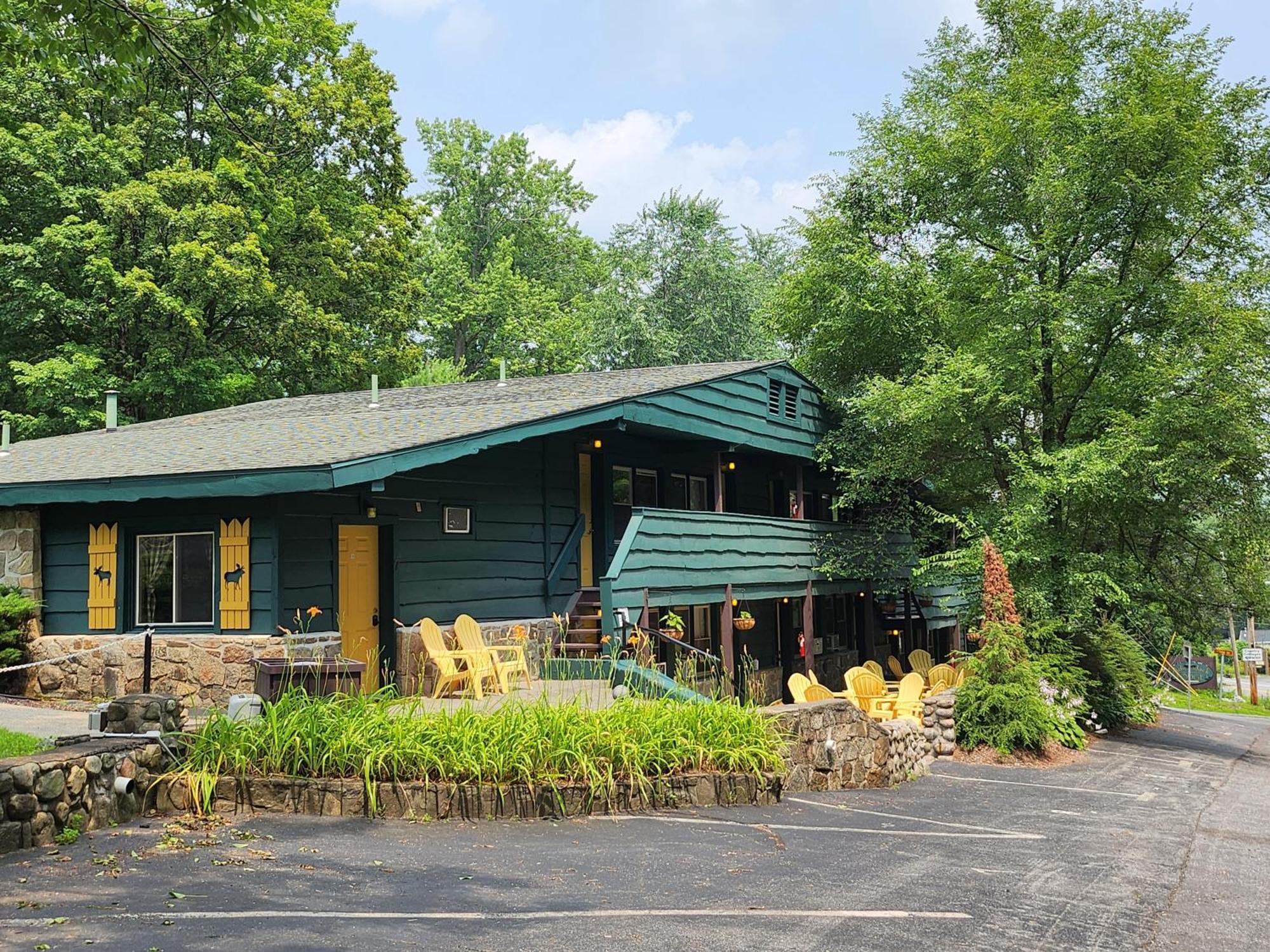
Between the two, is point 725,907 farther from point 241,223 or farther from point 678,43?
point 678,43

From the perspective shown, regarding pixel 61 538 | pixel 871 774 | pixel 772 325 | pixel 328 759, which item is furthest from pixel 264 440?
pixel 772 325

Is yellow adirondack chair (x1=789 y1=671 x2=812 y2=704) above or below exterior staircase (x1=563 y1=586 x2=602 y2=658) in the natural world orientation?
below

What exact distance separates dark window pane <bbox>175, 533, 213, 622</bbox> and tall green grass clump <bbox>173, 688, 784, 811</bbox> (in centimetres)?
353

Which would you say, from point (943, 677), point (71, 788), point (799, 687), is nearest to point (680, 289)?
point (943, 677)

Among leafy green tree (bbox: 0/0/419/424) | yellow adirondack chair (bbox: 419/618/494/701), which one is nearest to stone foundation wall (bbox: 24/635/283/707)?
yellow adirondack chair (bbox: 419/618/494/701)

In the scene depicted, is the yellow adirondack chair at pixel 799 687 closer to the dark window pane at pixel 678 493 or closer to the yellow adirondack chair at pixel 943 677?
the yellow adirondack chair at pixel 943 677

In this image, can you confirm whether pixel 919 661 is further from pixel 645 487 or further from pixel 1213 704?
pixel 1213 704

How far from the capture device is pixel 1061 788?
1314 centimetres

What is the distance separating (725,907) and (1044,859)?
3.48 meters

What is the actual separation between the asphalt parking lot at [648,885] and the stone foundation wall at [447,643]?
4.46 meters

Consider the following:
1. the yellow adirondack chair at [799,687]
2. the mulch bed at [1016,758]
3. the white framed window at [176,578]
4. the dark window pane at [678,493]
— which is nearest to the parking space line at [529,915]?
the white framed window at [176,578]

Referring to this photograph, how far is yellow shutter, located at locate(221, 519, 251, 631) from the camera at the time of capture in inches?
471

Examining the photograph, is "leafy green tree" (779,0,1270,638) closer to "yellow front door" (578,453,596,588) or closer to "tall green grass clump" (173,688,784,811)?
"yellow front door" (578,453,596,588)

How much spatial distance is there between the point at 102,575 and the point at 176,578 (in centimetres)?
110
